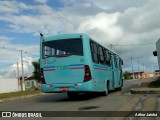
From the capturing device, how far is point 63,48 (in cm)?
1712

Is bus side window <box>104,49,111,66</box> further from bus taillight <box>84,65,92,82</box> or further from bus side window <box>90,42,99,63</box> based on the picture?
bus taillight <box>84,65,92,82</box>

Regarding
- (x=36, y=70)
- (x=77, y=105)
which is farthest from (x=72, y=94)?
(x=36, y=70)

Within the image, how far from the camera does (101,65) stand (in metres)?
19.4

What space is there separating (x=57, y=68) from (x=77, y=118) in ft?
22.5

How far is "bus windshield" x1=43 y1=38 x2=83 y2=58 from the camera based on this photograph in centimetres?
1691

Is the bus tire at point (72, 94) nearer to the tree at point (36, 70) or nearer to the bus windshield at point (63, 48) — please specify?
the bus windshield at point (63, 48)

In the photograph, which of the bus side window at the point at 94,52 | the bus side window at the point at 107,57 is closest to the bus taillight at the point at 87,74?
the bus side window at the point at 94,52

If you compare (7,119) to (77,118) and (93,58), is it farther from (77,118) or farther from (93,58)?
(93,58)

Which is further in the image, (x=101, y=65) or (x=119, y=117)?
(x=101, y=65)

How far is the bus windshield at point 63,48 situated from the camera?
16906mm

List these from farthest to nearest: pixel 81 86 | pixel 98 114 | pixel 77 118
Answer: pixel 81 86 < pixel 98 114 < pixel 77 118

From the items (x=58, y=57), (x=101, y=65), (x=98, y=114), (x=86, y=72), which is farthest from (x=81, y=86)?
(x=98, y=114)

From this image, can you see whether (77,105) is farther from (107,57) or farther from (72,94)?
(107,57)

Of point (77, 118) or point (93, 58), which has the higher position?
point (93, 58)
